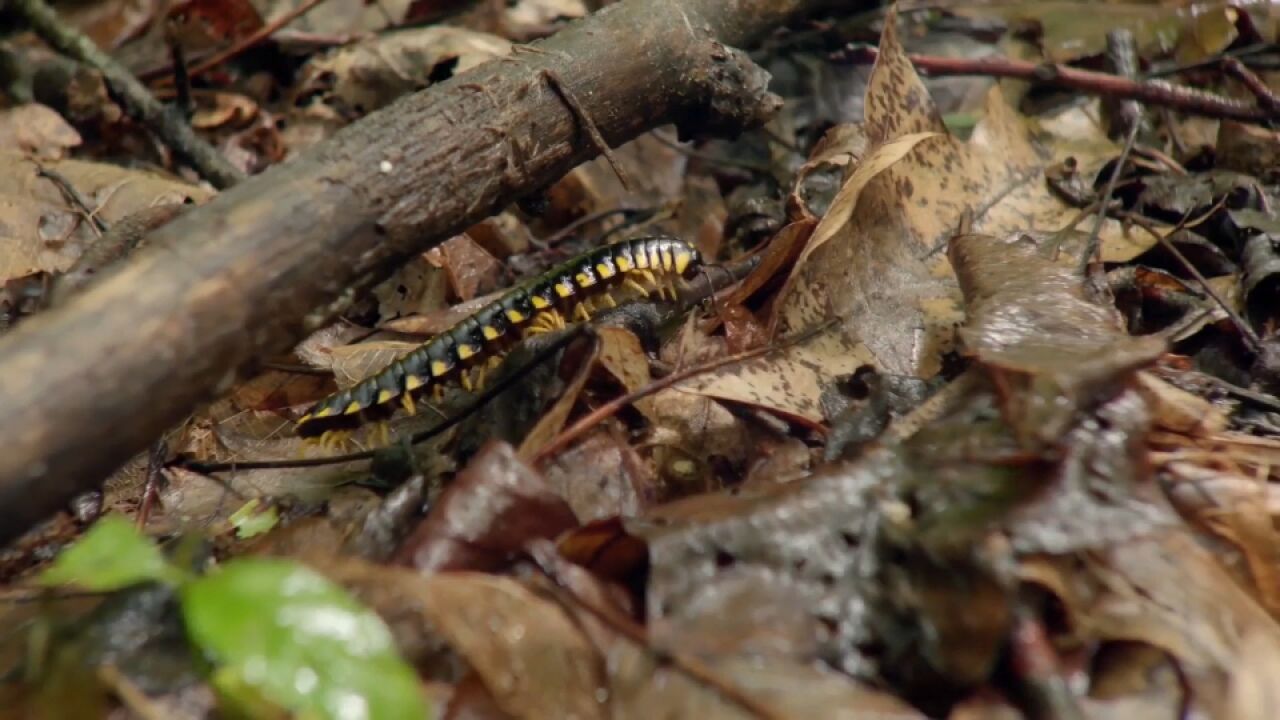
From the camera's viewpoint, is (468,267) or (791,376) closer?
(791,376)

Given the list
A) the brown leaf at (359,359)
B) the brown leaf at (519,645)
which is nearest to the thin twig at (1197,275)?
the brown leaf at (519,645)

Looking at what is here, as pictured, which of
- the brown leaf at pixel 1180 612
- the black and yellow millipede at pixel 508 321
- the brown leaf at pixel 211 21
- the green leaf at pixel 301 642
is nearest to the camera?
the green leaf at pixel 301 642

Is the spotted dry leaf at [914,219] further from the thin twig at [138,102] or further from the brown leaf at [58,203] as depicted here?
the thin twig at [138,102]

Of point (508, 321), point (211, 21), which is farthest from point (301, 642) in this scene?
point (211, 21)

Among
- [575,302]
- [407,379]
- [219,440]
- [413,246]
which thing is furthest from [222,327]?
[575,302]

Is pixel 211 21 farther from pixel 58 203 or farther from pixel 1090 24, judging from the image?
pixel 1090 24

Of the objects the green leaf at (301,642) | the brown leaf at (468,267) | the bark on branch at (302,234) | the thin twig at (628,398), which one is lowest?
the brown leaf at (468,267)

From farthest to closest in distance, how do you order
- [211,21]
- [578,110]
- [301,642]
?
1. [211,21]
2. [578,110]
3. [301,642]
